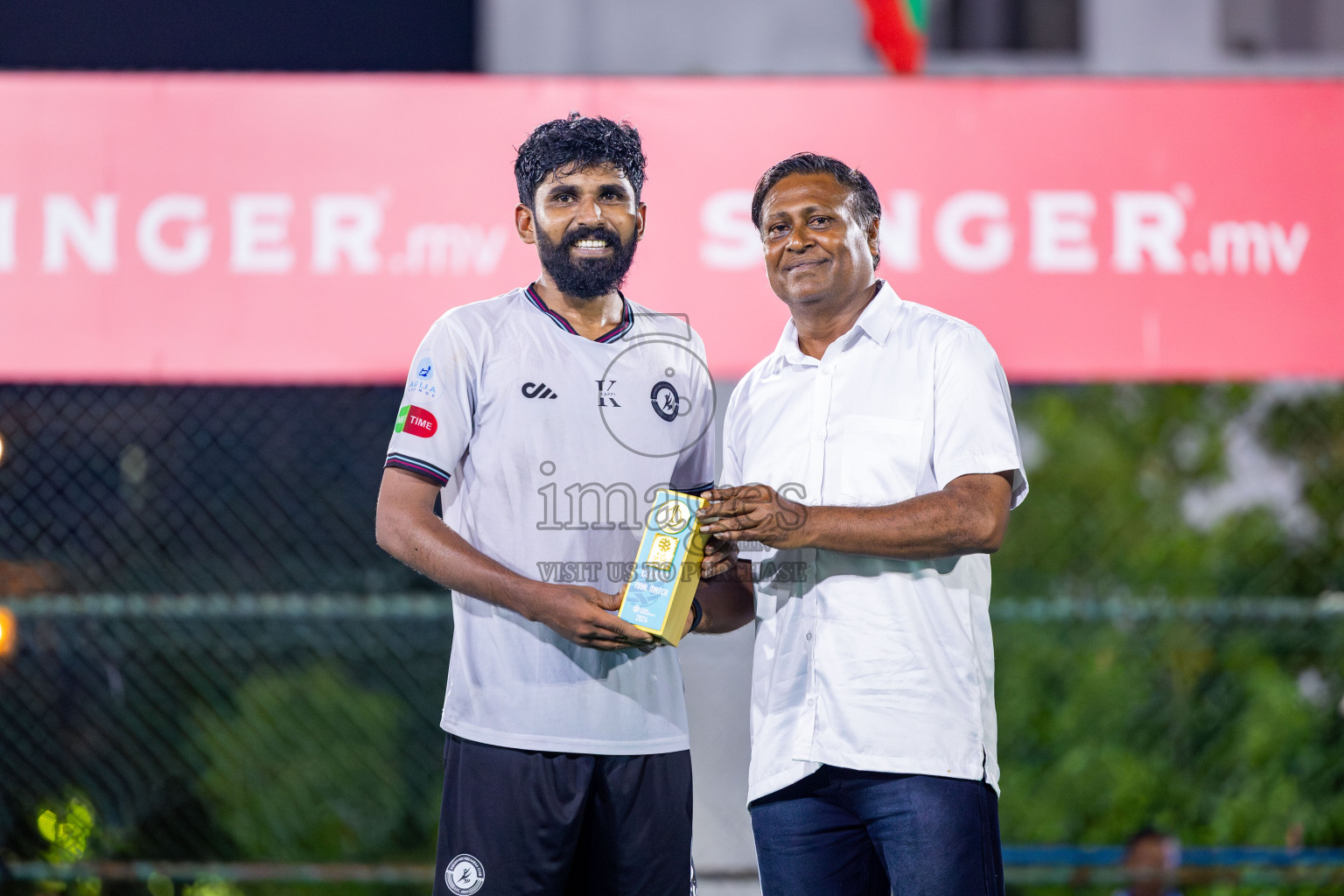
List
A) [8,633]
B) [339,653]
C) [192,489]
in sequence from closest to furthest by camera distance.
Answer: [8,633] → [192,489] → [339,653]

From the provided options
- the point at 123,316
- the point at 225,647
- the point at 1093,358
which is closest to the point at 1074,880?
the point at 1093,358

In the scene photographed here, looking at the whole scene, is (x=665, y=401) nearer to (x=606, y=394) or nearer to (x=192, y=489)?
(x=606, y=394)

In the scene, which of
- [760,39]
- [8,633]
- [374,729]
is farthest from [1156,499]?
[8,633]

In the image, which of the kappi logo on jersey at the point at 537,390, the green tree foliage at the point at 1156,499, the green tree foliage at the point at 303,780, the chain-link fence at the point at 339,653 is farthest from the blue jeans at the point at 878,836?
the green tree foliage at the point at 1156,499

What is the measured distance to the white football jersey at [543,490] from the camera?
7.44 ft

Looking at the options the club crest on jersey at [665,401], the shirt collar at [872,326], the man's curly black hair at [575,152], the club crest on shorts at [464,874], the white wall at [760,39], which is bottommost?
the club crest on shorts at [464,874]

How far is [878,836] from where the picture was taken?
209cm

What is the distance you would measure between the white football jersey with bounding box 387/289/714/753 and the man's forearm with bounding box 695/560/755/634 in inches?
4.7

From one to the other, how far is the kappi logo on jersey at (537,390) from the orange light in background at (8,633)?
351cm

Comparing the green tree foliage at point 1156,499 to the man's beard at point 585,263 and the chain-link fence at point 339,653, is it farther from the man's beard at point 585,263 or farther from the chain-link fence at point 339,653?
the man's beard at point 585,263

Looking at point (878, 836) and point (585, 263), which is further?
point (585, 263)

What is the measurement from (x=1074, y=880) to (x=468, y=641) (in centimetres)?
320

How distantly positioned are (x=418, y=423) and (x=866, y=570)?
912 mm

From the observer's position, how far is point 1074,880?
4504 mm
